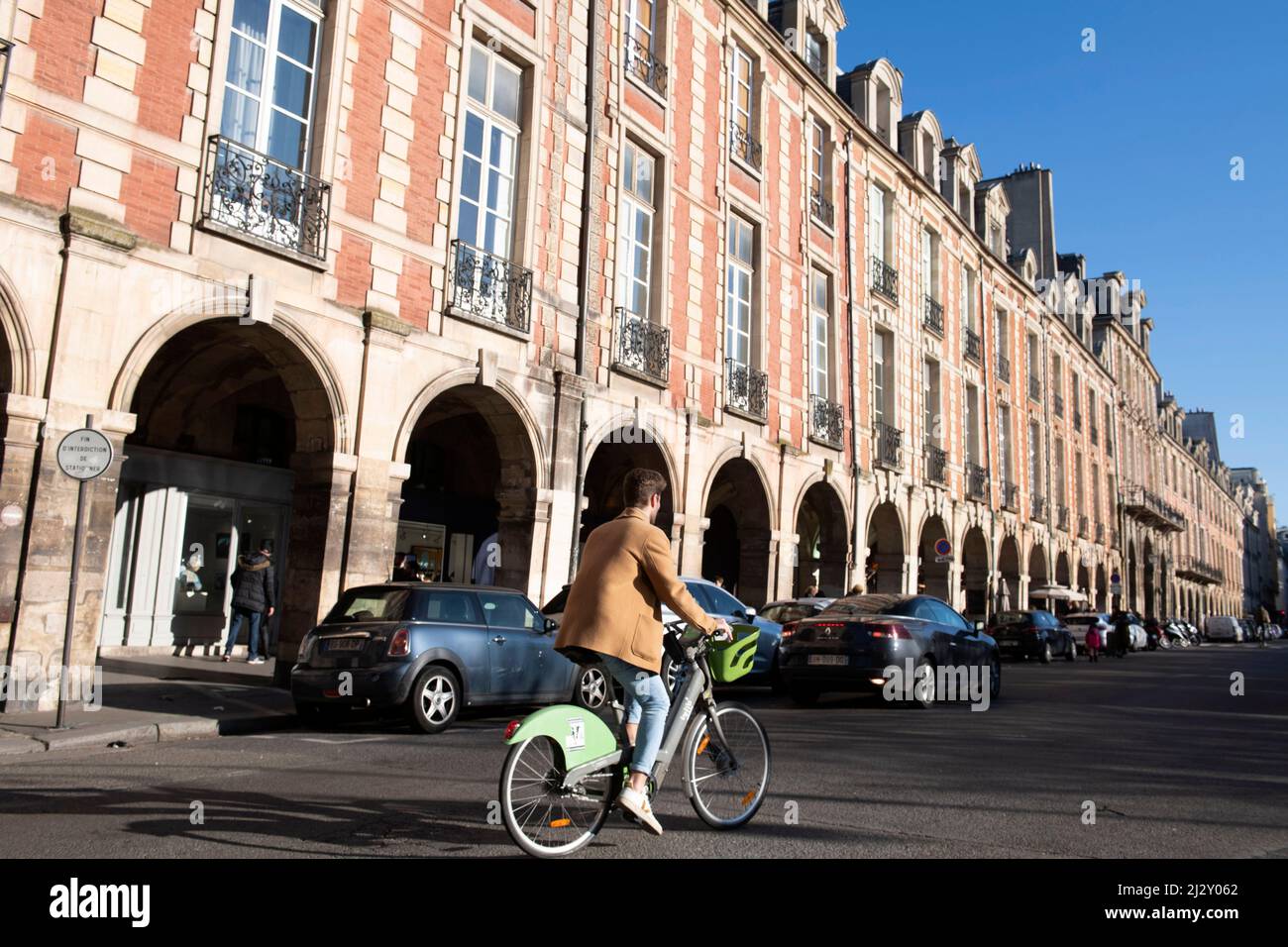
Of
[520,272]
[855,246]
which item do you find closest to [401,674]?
[520,272]

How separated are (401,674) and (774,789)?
4.17m

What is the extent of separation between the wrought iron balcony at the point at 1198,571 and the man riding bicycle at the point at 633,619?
235 feet

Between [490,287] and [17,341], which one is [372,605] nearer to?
[17,341]

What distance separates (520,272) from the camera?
48.4 feet

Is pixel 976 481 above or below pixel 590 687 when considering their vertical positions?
above

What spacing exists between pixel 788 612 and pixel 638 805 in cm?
1147

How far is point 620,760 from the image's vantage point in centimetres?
456

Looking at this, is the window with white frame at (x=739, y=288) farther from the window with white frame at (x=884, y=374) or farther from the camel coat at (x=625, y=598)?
the camel coat at (x=625, y=598)

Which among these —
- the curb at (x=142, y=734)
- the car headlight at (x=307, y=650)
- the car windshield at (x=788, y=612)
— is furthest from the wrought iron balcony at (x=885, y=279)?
the curb at (x=142, y=734)

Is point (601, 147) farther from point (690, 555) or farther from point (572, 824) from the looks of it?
point (572, 824)

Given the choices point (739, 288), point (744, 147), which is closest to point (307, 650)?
point (739, 288)

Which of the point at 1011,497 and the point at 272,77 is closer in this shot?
the point at 272,77

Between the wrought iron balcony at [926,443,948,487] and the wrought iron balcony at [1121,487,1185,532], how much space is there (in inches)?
1067

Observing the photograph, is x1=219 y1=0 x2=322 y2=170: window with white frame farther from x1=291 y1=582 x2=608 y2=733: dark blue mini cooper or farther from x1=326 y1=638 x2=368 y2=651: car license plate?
x1=326 y1=638 x2=368 y2=651: car license plate
